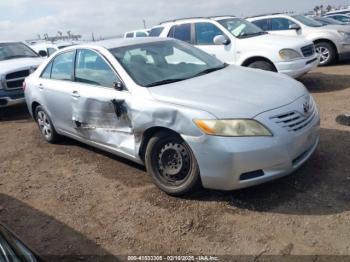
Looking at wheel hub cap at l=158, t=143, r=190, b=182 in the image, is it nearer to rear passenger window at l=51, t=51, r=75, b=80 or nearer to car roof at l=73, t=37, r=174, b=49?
car roof at l=73, t=37, r=174, b=49

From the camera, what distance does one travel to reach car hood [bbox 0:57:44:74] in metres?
8.55

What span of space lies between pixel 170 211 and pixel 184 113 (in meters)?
0.98

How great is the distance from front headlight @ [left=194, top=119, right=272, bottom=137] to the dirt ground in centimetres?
75

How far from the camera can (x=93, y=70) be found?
4.75 metres

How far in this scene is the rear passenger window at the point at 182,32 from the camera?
8.93m

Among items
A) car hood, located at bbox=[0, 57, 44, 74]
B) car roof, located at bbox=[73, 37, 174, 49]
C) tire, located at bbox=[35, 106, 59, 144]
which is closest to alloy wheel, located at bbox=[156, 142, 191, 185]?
car roof, located at bbox=[73, 37, 174, 49]

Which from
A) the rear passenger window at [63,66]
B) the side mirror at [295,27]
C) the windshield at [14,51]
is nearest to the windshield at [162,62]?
the rear passenger window at [63,66]

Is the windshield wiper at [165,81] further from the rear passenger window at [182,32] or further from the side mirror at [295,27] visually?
the side mirror at [295,27]

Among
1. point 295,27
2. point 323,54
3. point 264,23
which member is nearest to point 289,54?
point 295,27

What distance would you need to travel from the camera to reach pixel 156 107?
380 cm

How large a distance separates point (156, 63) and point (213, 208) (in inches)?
74.1

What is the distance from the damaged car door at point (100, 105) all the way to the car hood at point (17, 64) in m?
4.22

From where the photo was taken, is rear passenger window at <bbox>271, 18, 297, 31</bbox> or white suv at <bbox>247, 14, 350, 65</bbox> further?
rear passenger window at <bbox>271, 18, 297, 31</bbox>

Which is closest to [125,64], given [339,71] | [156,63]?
[156,63]
